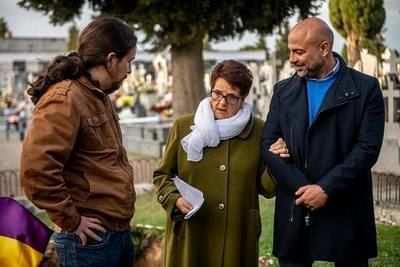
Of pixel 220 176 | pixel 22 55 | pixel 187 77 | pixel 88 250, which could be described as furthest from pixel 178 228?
pixel 22 55

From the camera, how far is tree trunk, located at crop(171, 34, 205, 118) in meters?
9.91

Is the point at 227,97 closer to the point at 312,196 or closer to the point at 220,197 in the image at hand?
the point at 220,197

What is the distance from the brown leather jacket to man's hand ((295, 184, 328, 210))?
2.34 ft

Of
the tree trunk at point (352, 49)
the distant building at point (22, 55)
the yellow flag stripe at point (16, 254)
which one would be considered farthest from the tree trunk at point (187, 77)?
the distant building at point (22, 55)

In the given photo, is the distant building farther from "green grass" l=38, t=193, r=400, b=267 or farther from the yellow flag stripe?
the yellow flag stripe

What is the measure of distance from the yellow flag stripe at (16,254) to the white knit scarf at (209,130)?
873 millimetres

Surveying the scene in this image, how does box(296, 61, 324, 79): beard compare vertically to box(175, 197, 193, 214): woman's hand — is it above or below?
above

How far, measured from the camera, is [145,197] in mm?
8273

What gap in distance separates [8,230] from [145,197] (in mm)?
5703

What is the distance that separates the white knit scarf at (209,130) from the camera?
3000 mm

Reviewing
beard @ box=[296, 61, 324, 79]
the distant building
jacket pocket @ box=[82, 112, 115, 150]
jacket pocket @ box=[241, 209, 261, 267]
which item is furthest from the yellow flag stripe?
the distant building

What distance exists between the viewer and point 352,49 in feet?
21.1

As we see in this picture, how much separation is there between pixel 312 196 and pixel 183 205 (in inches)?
25.7

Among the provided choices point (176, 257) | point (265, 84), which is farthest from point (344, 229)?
point (265, 84)
